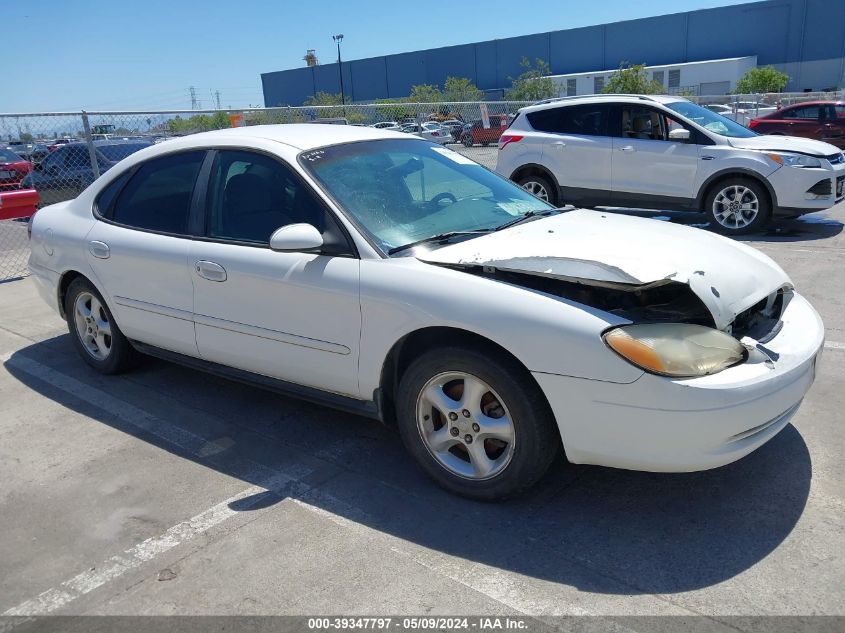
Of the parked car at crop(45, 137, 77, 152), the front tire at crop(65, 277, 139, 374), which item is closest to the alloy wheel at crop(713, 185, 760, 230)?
the front tire at crop(65, 277, 139, 374)

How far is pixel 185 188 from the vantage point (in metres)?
4.27

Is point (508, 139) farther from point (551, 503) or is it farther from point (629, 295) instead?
point (551, 503)

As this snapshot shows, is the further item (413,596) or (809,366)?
(809,366)

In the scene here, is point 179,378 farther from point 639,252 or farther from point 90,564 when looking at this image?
point 639,252

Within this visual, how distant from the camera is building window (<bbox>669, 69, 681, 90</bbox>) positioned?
194ft

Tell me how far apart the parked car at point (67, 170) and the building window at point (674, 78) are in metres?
56.1

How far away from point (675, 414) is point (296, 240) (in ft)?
6.09

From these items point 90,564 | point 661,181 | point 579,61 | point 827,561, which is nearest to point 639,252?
point 827,561

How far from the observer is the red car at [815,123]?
19.1 metres

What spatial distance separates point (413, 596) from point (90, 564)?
139cm

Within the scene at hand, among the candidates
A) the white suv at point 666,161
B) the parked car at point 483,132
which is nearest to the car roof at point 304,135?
the white suv at point 666,161

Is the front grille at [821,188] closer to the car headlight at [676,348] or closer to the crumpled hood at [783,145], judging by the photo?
the crumpled hood at [783,145]

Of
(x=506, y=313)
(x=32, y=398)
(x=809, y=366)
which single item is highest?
(x=506, y=313)

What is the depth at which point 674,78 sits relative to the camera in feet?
196
